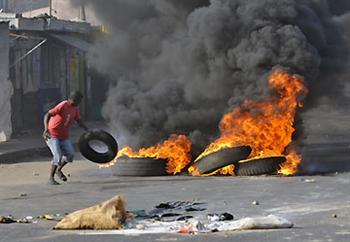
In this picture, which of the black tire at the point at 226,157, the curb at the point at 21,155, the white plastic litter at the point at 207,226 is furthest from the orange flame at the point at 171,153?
the white plastic litter at the point at 207,226

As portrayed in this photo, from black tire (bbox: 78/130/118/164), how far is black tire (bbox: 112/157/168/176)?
301 mm

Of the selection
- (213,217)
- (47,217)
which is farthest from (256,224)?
(47,217)

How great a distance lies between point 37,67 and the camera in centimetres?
2514

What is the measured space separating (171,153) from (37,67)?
11627mm

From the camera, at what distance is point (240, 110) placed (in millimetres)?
14430

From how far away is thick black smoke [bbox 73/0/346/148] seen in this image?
46.9 feet

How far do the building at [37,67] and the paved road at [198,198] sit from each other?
743cm

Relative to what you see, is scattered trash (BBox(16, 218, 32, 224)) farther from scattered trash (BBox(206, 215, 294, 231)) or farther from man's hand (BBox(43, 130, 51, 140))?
man's hand (BBox(43, 130, 51, 140))

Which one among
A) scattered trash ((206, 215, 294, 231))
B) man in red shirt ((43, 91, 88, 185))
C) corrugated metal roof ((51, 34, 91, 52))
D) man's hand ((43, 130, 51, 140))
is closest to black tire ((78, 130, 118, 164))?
man in red shirt ((43, 91, 88, 185))

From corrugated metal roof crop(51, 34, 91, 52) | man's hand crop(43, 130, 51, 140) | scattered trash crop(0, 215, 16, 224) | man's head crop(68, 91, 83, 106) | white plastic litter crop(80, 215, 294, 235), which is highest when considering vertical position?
corrugated metal roof crop(51, 34, 91, 52)

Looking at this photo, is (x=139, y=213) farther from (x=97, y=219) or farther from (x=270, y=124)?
(x=270, y=124)

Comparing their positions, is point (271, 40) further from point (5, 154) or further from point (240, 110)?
point (5, 154)

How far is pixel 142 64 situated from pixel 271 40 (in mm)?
3498

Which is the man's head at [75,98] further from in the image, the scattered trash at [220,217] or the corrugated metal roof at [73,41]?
the corrugated metal roof at [73,41]
